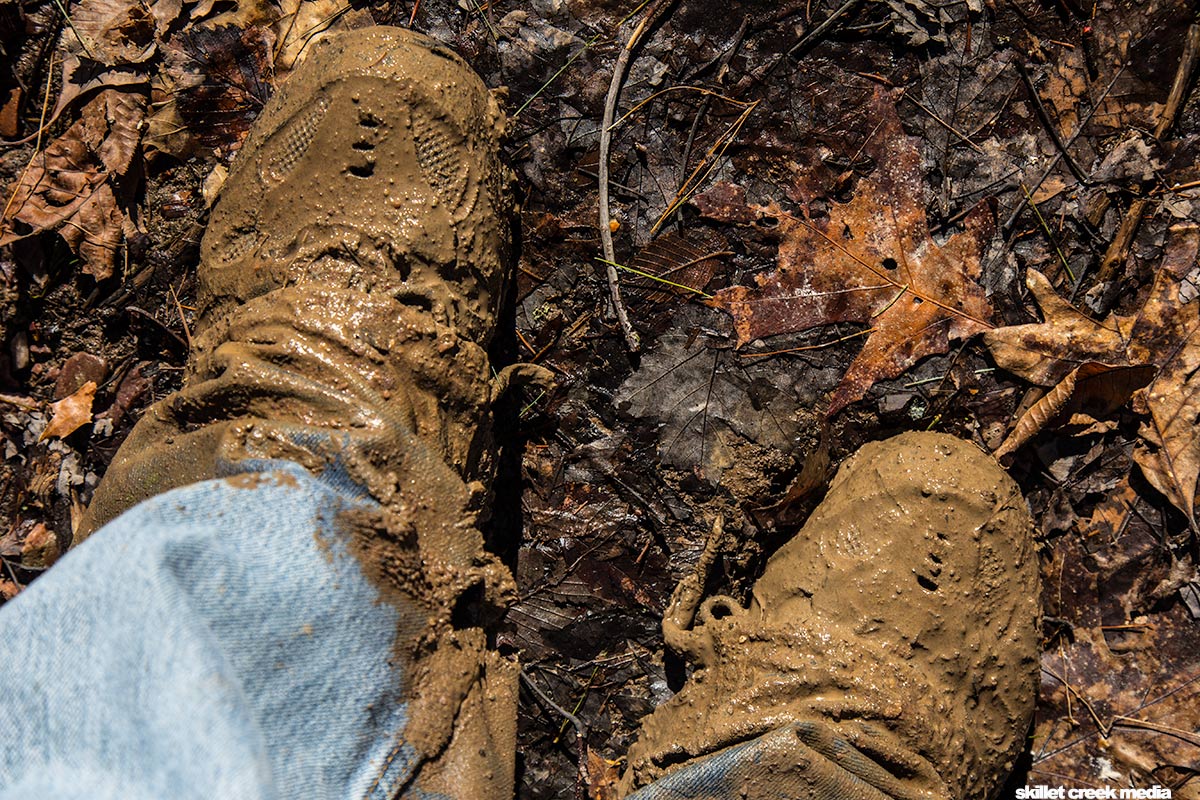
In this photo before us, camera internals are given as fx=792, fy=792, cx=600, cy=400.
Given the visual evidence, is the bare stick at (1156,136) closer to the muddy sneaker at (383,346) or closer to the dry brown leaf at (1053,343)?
the dry brown leaf at (1053,343)

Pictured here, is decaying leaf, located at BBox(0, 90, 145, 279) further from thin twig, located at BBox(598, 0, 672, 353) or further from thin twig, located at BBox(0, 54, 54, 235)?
thin twig, located at BBox(598, 0, 672, 353)

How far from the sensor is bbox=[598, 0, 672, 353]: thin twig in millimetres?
2551

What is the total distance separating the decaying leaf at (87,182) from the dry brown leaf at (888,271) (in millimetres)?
2267

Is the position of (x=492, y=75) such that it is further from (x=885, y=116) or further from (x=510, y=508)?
(x=510, y=508)

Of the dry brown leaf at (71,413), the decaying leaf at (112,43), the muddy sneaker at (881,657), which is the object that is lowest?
the muddy sneaker at (881,657)

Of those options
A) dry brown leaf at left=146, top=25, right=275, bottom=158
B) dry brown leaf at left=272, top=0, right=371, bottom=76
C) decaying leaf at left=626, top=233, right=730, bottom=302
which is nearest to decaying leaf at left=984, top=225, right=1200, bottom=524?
decaying leaf at left=626, top=233, right=730, bottom=302

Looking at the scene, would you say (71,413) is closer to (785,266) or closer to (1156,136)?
(785,266)

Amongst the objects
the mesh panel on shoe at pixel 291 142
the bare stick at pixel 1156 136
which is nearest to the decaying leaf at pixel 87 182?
the mesh panel on shoe at pixel 291 142

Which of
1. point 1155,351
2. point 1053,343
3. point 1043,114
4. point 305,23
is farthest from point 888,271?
point 305,23

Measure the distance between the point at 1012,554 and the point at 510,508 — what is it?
1535mm

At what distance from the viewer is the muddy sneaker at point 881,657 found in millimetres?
2074

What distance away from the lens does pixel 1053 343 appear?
2.46 metres

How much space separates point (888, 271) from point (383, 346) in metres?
1.55

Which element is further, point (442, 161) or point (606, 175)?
point (606, 175)
